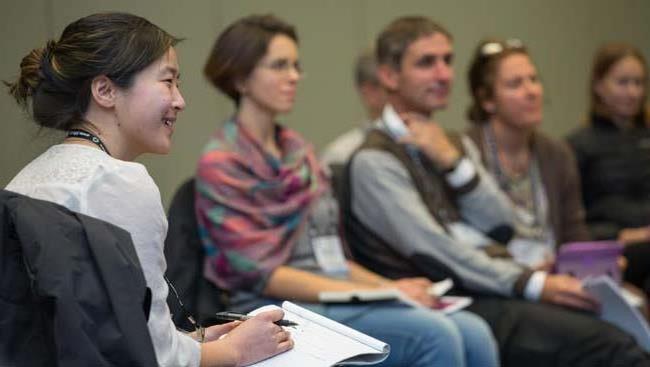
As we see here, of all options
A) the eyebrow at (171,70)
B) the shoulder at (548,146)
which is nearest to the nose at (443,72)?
the shoulder at (548,146)

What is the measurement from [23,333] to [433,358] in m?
1.38

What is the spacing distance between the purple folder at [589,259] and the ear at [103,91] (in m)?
2.08

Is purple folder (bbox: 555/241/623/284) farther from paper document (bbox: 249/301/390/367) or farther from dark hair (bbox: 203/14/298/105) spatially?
paper document (bbox: 249/301/390/367)

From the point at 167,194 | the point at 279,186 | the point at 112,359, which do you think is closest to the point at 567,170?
the point at 279,186

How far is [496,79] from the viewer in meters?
3.81

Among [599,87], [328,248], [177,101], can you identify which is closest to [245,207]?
[328,248]

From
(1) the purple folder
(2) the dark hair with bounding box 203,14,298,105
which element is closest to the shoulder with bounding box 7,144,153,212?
→ (2) the dark hair with bounding box 203,14,298,105

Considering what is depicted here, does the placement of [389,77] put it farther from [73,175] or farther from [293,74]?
[73,175]

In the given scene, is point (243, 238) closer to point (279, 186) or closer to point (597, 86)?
point (279, 186)

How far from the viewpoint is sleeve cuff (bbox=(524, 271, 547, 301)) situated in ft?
10.6

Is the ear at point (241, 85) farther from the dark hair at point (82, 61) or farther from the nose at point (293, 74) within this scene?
the dark hair at point (82, 61)

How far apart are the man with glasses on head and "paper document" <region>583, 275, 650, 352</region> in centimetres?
4

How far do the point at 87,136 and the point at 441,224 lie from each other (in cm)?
174

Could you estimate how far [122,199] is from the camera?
5.22ft
